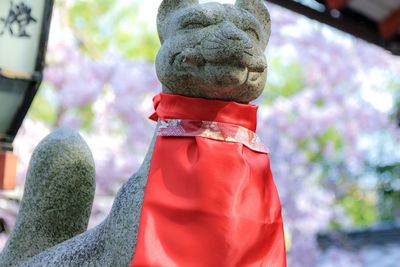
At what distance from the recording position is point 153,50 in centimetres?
736

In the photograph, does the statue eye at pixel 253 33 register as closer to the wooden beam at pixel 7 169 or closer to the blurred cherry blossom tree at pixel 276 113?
the wooden beam at pixel 7 169

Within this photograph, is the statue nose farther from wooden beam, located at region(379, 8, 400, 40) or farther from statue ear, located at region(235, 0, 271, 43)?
wooden beam, located at region(379, 8, 400, 40)

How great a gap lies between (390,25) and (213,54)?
2.74m

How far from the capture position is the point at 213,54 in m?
1.39

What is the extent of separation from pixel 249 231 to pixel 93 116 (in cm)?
415

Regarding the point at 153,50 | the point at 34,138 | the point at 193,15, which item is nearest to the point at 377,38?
the point at 34,138

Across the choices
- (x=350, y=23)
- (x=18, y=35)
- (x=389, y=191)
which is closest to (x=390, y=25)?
(x=350, y=23)

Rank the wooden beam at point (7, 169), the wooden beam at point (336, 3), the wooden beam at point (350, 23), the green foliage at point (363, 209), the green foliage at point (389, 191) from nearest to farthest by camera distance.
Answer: the wooden beam at point (7, 169) < the wooden beam at point (336, 3) < the wooden beam at point (350, 23) < the green foliage at point (389, 191) < the green foliage at point (363, 209)

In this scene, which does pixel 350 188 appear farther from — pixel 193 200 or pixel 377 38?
pixel 193 200

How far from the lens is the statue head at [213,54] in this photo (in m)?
1.40

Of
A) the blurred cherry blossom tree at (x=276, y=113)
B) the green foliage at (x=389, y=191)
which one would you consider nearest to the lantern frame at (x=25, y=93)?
the blurred cherry blossom tree at (x=276, y=113)

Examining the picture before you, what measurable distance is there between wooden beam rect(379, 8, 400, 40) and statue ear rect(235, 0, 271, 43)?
95.1 inches

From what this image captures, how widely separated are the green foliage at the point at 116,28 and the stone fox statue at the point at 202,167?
18.1 ft

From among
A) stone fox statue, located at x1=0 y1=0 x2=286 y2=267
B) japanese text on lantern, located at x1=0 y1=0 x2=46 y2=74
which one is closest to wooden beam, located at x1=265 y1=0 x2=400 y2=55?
japanese text on lantern, located at x1=0 y1=0 x2=46 y2=74
